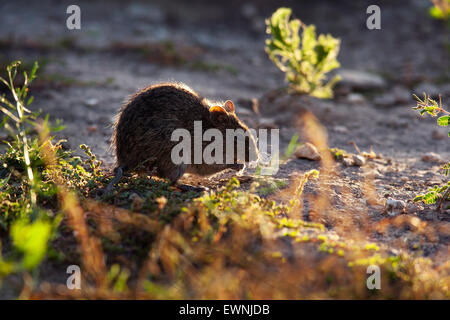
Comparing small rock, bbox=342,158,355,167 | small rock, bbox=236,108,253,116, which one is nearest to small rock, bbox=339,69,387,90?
small rock, bbox=236,108,253,116

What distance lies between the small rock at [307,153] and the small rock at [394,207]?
1.59 m

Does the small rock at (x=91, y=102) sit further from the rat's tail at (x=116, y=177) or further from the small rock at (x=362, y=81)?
the small rock at (x=362, y=81)

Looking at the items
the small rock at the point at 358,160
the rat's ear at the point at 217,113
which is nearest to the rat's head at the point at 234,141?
the rat's ear at the point at 217,113

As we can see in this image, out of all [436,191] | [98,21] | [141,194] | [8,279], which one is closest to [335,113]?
[436,191]

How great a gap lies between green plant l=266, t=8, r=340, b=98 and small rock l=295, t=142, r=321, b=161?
223 centimetres

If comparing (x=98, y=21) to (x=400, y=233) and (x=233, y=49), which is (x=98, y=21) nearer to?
(x=233, y=49)

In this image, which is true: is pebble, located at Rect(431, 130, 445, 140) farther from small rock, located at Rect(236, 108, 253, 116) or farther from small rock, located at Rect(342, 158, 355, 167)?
small rock, located at Rect(236, 108, 253, 116)

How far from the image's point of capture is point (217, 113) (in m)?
5.07

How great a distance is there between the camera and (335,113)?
8.10 m

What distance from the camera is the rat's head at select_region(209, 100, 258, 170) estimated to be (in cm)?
513

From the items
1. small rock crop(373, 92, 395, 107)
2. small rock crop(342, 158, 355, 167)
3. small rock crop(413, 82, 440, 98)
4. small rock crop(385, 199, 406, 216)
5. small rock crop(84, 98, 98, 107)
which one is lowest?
small rock crop(385, 199, 406, 216)

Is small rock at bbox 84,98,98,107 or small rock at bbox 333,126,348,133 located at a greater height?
small rock at bbox 84,98,98,107

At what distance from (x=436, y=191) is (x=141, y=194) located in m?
3.08

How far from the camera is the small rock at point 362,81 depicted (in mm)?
9695
